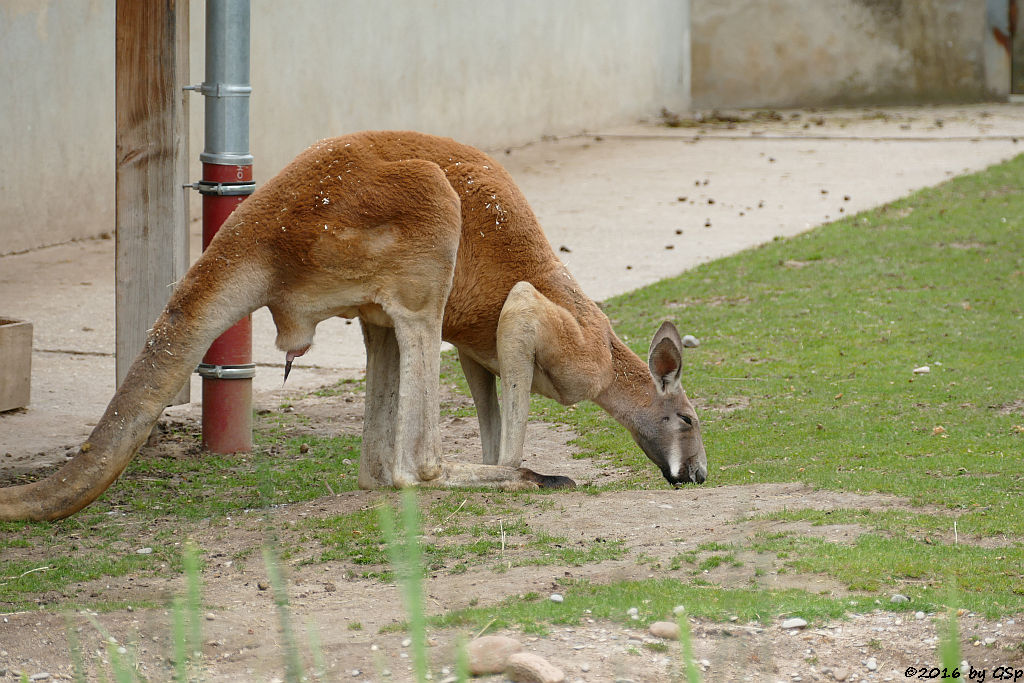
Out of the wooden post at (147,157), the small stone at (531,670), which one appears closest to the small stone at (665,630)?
the small stone at (531,670)

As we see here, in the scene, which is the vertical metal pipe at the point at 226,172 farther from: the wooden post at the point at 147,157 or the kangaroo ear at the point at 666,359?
the kangaroo ear at the point at 666,359

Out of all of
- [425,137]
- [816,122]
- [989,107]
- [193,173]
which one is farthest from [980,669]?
[989,107]

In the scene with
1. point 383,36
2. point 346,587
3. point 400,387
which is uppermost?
point 383,36

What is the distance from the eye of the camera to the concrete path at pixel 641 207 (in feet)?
23.9

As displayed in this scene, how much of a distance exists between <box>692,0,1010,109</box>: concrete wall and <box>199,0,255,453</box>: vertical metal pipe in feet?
49.1

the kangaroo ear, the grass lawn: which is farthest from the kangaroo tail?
the kangaroo ear

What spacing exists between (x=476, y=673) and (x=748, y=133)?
14.4 metres

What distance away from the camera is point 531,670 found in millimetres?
3096

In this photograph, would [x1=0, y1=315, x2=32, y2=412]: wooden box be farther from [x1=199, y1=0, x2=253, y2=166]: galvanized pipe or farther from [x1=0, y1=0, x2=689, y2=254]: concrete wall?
[x1=0, y1=0, x2=689, y2=254]: concrete wall

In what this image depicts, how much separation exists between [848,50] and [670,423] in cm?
1538

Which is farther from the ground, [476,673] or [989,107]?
[989,107]

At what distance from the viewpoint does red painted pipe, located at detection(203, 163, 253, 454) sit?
5.57 meters

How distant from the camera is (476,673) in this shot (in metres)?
3.18

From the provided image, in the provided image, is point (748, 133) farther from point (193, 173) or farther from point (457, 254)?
point (457, 254)
